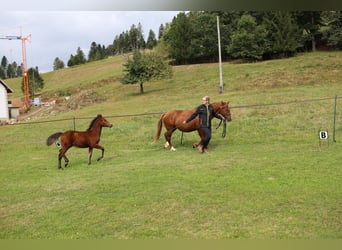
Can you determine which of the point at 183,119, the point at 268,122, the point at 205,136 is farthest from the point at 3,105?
the point at 205,136

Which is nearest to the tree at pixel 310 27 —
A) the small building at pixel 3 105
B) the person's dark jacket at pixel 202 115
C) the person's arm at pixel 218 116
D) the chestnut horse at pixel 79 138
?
the small building at pixel 3 105

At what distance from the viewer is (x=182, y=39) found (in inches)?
2205

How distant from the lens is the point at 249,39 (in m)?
45.5

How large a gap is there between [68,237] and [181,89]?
2929 cm

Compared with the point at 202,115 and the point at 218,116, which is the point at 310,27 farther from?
the point at 202,115

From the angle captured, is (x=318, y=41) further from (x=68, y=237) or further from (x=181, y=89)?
(x=68, y=237)

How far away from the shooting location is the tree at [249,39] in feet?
150

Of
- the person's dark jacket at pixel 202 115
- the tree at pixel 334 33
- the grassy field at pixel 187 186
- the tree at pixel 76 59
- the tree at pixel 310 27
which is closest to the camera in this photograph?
the grassy field at pixel 187 186

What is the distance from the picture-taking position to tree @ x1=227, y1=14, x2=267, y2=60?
150 feet

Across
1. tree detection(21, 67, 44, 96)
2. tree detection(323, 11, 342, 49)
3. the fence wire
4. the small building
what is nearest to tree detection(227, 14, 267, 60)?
tree detection(323, 11, 342, 49)

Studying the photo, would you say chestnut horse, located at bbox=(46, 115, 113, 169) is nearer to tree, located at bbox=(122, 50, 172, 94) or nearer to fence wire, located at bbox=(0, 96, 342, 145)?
fence wire, located at bbox=(0, 96, 342, 145)

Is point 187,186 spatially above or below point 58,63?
below

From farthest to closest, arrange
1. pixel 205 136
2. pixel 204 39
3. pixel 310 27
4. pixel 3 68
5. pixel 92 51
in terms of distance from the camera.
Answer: pixel 92 51
pixel 3 68
pixel 204 39
pixel 310 27
pixel 205 136

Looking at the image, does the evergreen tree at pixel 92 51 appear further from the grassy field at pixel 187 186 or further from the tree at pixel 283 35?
the grassy field at pixel 187 186
